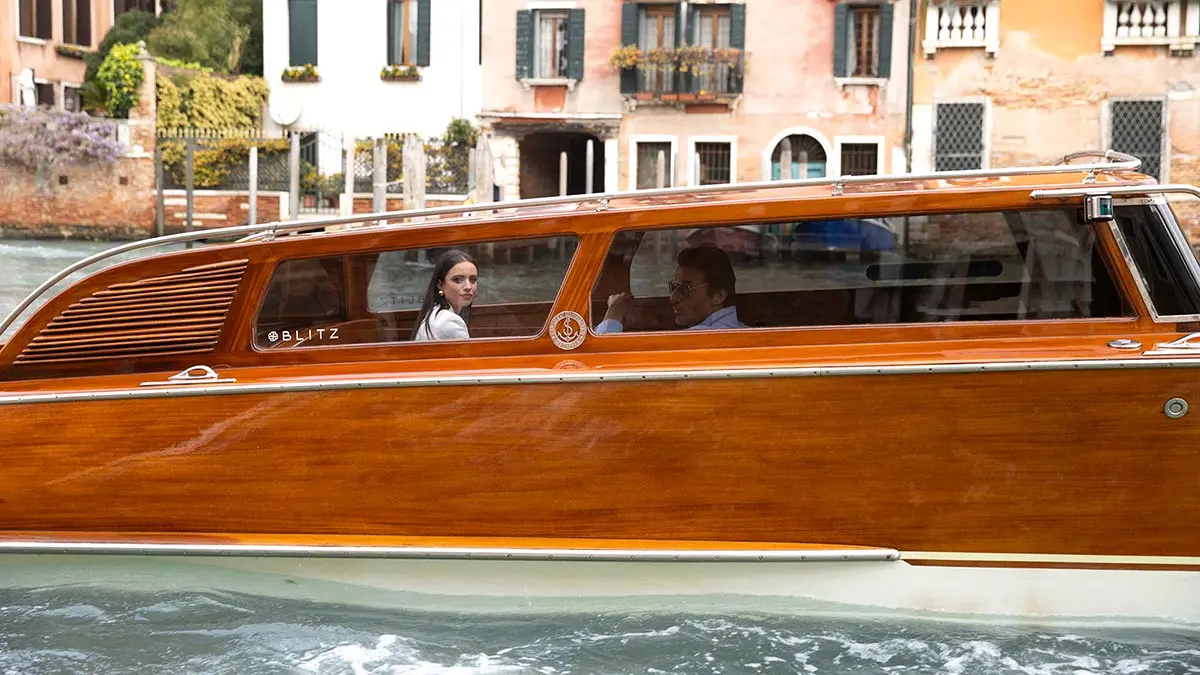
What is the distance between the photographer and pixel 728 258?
430 centimetres

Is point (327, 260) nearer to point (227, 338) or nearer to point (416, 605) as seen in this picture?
point (227, 338)

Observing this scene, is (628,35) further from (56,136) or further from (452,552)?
(452,552)

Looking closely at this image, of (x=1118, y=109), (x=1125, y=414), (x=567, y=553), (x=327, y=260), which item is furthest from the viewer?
(x=1118, y=109)

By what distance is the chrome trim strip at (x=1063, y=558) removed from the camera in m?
4.06

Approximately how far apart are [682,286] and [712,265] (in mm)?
109

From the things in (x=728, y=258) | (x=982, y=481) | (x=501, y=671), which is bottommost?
(x=501, y=671)

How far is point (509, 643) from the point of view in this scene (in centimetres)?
438

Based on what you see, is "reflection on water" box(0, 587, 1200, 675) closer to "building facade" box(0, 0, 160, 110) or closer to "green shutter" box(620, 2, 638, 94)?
"green shutter" box(620, 2, 638, 94)

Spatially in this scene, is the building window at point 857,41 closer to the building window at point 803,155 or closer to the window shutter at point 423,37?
the building window at point 803,155

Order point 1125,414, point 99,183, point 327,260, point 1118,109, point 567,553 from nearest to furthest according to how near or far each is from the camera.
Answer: point 1125,414
point 567,553
point 327,260
point 1118,109
point 99,183

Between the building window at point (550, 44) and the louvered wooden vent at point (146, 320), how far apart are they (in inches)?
783

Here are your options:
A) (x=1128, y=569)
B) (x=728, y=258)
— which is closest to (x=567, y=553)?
(x=728, y=258)

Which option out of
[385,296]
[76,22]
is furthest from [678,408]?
[76,22]

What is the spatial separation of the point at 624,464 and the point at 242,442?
1.15 meters
